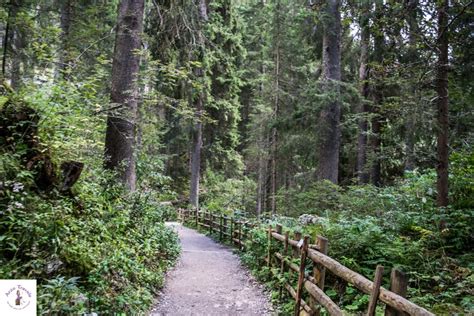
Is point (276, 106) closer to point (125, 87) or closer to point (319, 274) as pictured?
point (125, 87)

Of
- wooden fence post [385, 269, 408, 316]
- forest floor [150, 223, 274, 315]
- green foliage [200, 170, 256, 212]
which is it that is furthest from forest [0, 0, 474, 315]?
green foliage [200, 170, 256, 212]

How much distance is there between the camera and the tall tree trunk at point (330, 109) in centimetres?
1284

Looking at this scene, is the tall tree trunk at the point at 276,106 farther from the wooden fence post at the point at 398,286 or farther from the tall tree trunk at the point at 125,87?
the wooden fence post at the point at 398,286

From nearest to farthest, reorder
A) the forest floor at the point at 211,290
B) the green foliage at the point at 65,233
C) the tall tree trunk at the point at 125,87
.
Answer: the green foliage at the point at 65,233 < the forest floor at the point at 211,290 < the tall tree trunk at the point at 125,87

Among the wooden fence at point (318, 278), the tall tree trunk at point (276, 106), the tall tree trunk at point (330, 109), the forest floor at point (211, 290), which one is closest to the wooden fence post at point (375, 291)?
the wooden fence at point (318, 278)

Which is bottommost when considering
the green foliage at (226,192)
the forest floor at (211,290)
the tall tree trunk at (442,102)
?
the forest floor at (211,290)

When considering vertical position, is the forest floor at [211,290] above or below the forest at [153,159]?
below

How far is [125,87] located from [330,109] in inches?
309

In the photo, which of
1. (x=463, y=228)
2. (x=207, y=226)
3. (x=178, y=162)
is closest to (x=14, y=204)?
(x=463, y=228)

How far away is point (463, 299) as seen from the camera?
14.8 feet

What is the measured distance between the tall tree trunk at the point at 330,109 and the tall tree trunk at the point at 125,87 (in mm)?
7321

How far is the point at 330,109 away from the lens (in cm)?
1302

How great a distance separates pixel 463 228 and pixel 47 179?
270 inches

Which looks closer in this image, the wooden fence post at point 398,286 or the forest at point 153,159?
the wooden fence post at point 398,286
